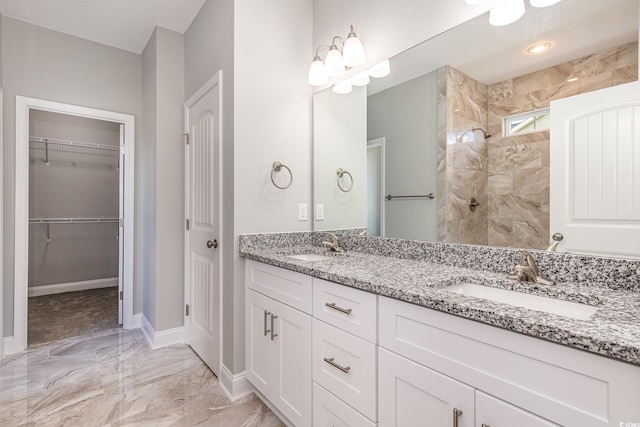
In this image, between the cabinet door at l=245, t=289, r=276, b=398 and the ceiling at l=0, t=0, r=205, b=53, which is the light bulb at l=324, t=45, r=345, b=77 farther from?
the cabinet door at l=245, t=289, r=276, b=398

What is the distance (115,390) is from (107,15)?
2798 mm

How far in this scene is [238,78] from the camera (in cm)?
195

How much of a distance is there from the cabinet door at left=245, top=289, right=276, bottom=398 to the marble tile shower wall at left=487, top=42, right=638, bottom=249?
120 centimetres

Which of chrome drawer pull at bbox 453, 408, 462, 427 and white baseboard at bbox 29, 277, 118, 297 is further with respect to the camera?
white baseboard at bbox 29, 277, 118, 297

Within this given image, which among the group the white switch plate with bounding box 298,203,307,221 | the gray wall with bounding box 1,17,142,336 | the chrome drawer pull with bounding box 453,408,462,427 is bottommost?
the chrome drawer pull with bounding box 453,408,462,427

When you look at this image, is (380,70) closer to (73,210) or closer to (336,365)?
(336,365)

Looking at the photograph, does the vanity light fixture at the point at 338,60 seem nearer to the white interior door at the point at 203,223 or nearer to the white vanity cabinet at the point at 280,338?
the white interior door at the point at 203,223

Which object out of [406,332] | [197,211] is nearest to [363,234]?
[406,332]

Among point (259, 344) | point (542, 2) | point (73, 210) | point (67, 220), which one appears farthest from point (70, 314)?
point (542, 2)

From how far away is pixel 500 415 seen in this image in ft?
2.61

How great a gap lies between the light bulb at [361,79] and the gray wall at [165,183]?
5.36 feet

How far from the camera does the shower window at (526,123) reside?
1205mm

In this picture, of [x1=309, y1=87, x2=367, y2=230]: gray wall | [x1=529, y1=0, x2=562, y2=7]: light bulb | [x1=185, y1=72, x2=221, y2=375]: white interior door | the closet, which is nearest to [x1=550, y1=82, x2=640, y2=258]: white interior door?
[x1=529, y1=0, x2=562, y2=7]: light bulb

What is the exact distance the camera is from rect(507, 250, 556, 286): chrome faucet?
3.71 ft
